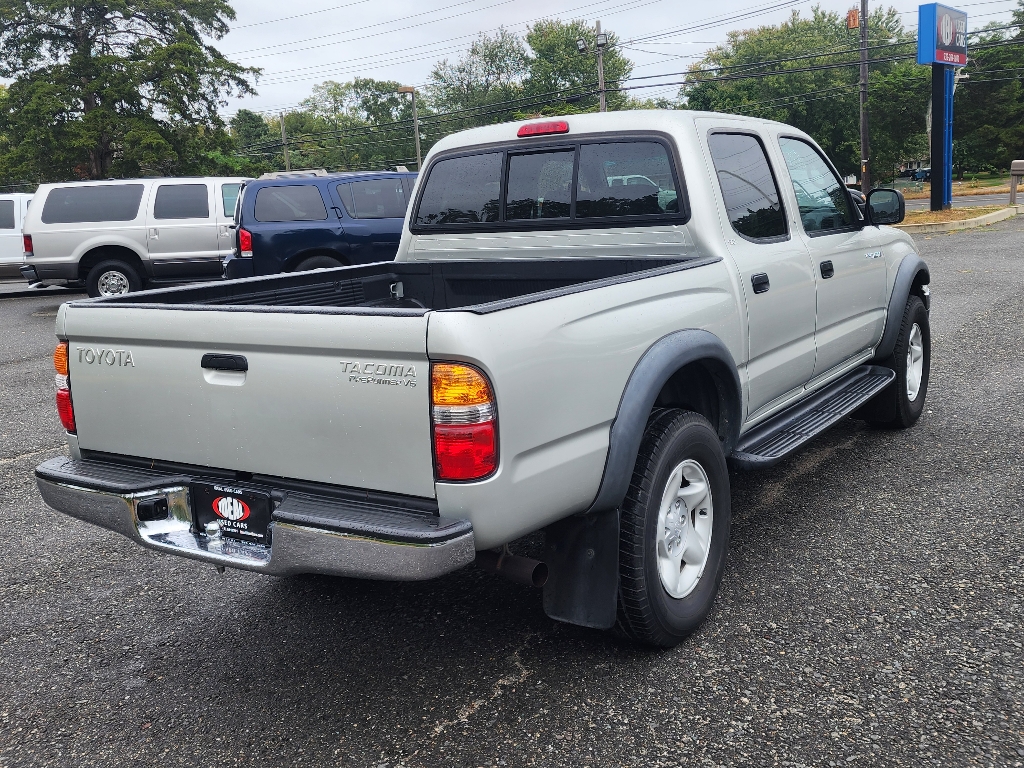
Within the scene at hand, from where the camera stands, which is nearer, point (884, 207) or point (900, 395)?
point (884, 207)

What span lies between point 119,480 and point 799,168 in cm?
358

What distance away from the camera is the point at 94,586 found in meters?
4.08

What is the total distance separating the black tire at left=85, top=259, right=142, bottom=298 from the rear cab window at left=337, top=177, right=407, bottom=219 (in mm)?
3990

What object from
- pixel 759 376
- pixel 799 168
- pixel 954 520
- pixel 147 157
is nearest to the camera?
pixel 759 376

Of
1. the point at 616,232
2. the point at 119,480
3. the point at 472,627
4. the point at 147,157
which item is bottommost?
the point at 472,627

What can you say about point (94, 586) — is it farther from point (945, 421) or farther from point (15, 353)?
point (15, 353)

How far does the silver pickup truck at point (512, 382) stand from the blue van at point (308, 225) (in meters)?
8.05

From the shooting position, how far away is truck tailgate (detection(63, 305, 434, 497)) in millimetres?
2586

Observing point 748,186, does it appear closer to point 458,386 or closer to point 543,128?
point 543,128

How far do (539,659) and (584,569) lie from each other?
456 mm

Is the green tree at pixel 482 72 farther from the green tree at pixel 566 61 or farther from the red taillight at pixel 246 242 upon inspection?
the red taillight at pixel 246 242

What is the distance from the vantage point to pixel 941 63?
77.8ft

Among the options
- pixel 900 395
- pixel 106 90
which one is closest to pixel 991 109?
pixel 106 90

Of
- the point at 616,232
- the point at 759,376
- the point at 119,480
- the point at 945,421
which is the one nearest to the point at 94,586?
the point at 119,480
